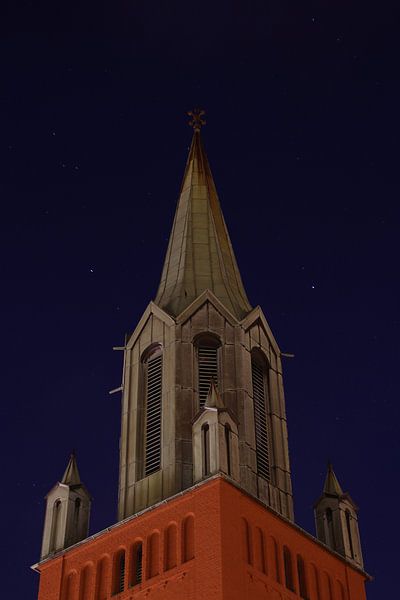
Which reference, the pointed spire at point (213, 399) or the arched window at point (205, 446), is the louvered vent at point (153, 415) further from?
the pointed spire at point (213, 399)

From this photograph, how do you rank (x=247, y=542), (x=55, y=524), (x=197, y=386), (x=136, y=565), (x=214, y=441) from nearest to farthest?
(x=247, y=542)
(x=136, y=565)
(x=214, y=441)
(x=55, y=524)
(x=197, y=386)

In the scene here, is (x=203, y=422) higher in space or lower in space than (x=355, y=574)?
higher

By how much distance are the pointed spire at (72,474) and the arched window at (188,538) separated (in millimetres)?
7812

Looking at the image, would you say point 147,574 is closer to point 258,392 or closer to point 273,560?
point 273,560

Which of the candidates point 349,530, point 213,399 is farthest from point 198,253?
point 349,530

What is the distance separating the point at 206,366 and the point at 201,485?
7803 millimetres

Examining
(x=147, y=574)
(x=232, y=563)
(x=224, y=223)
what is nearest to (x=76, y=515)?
(x=147, y=574)

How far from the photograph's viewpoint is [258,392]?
179 feet

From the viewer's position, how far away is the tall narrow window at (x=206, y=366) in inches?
2067

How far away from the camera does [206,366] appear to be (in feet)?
176

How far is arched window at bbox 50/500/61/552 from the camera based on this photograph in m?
50.8

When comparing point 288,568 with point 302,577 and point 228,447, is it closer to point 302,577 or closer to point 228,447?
point 302,577

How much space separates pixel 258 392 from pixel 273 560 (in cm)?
935

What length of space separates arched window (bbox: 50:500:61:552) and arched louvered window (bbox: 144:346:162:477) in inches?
157
